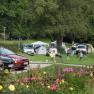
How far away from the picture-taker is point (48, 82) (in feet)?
39.5

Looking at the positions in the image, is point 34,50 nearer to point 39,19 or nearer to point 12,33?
point 39,19

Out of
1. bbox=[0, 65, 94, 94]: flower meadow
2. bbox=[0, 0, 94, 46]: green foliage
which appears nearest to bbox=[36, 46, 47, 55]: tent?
bbox=[0, 0, 94, 46]: green foliage

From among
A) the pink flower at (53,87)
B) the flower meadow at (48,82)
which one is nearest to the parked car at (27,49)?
the flower meadow at (48,82)

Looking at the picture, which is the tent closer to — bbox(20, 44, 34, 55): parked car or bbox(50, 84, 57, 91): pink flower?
bbox(20, 44, 34, 55): parked car

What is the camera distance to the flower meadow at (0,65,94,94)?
9281mm

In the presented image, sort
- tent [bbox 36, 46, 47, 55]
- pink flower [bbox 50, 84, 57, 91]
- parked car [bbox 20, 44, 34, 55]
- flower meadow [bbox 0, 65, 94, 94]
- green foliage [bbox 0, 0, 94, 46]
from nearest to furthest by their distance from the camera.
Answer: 1. flower meadow [bbox 0, 65, 94, 94]
2. pink flower [bbox 50, 84, 57, 91]
3. parked car [bbox 20, 44, 34, 55]
4. tent [bbox 36, 46, 47, 55]
5. green foliage [bbox 0, 0, 94, 46]

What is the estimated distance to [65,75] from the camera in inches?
547

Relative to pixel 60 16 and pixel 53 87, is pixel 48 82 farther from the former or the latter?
pixel 60 16

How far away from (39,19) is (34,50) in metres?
4.23

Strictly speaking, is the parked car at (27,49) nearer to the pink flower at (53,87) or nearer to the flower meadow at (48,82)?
the flower meadow at (48,82)

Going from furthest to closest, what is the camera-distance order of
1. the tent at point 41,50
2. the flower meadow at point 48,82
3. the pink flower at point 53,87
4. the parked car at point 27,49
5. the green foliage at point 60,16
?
1. the green foliage at point 60,16
2. the tent at point 41,50
3. the parked car at point 27,49
4. the pink flower at point 53,87
5. the flower meadow at point 48,82

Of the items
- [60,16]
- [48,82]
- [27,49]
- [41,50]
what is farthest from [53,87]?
[60,16]

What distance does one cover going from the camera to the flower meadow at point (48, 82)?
9.28 meters

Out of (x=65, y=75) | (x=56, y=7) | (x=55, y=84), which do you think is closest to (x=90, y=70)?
(x=65, y=75)
